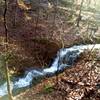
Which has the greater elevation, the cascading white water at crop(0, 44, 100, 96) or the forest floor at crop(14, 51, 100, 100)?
the forest floor at crop(14, 51, 100, 100)

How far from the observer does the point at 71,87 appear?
58.1 feet

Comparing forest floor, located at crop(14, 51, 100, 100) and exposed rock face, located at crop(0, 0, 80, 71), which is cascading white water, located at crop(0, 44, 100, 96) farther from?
forest floor, located at crop(14, 51, 100, 100)

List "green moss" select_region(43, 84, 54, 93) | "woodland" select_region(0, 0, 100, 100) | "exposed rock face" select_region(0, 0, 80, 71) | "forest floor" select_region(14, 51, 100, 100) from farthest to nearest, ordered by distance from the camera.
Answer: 1. "exposed rock face" select_region(0, 0, 80, 71)
2. "green moss" select_region(43, 84, 54, 93)
3. "woodland" select_region(0, 0, 100, 100)
4. "forest floor" select_region(14, 51, 100, 100)

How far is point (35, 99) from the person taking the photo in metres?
16.9

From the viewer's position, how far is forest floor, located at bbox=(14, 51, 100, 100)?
55.0 feet

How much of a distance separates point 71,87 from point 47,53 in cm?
708

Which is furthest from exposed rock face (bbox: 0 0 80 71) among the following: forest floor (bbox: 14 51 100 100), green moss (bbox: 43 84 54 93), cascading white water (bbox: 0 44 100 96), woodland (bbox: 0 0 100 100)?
green moss (bbox: 43 84 54 93)

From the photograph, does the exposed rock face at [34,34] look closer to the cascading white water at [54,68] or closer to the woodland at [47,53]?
the woodland at [47,53]

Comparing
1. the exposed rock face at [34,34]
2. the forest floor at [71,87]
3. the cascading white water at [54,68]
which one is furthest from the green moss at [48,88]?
the exposed rock face at [34,34]

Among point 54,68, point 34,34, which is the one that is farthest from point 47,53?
point 34,34

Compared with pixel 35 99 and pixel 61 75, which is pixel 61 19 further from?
Answer: pixel 35 99

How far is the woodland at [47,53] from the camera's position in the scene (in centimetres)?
1738

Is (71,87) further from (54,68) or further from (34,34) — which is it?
(34,34)

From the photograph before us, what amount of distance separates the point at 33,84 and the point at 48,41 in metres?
7.13
